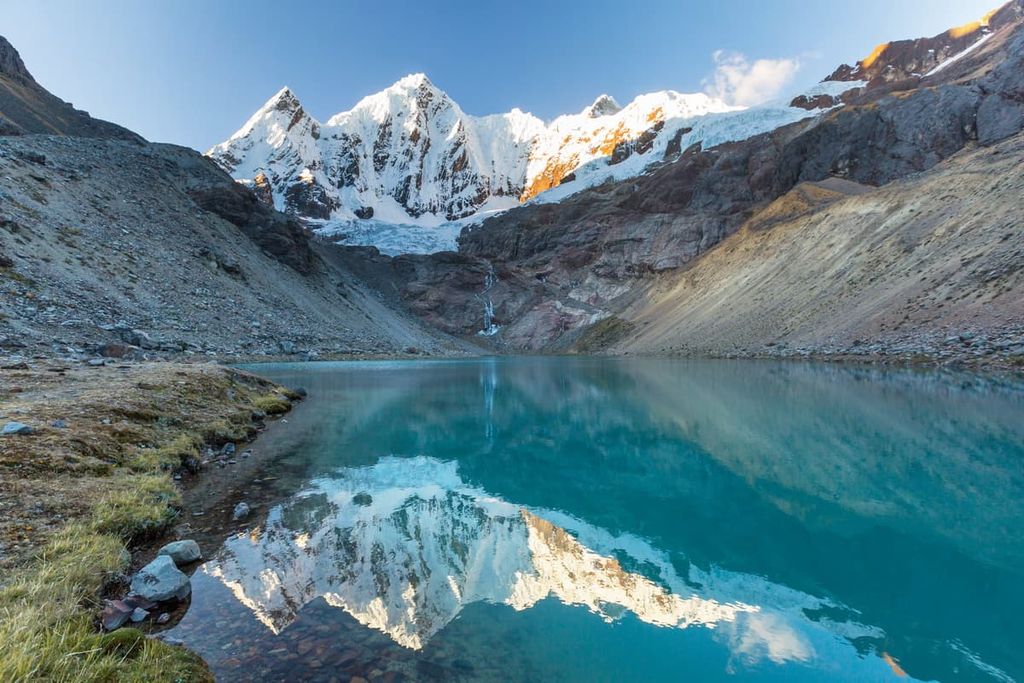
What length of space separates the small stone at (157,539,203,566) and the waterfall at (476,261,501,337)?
126m

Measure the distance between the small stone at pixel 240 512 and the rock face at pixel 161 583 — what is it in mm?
3056

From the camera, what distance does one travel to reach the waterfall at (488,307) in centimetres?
13488

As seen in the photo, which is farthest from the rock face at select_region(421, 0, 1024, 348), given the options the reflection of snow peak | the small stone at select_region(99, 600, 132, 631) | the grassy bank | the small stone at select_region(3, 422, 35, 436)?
the small stone at select_region(99, 600, 132, 631)

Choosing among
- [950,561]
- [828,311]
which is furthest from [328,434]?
[828,311]

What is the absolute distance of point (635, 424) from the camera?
71.4ft

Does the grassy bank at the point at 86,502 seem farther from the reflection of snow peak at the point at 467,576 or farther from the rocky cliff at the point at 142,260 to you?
the rocky cliff at the point at 142,260

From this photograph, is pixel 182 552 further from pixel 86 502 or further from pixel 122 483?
pixel 122 483

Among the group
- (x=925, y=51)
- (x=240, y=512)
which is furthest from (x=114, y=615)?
(x=925, y=51)

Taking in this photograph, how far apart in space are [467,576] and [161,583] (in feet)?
13.6

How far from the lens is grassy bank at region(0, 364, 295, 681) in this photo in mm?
4527

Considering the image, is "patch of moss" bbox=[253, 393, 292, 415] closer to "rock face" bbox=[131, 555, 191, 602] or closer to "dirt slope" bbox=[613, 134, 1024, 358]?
"rock face" bbox=[131, 555, 191, 602]

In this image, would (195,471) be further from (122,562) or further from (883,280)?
(883,280)

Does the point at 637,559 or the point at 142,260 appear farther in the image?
the point at 142,260

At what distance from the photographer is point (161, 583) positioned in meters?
6.61
